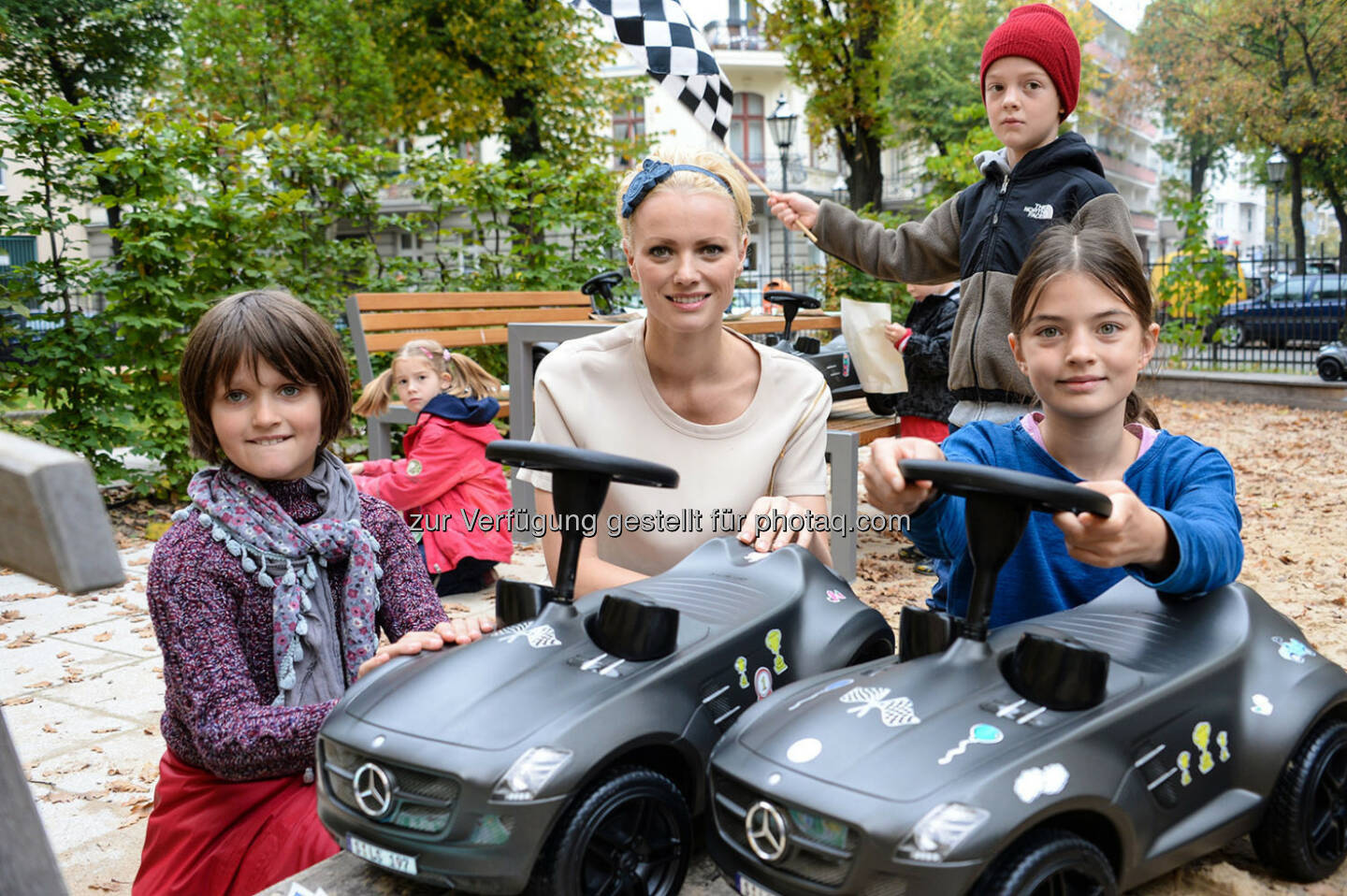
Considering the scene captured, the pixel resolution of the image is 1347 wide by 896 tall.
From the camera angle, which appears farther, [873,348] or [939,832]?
[873,348]

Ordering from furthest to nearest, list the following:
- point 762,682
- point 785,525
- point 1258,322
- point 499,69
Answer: point 499,69 < point 1258,322 < point 785,525 < point 762,682

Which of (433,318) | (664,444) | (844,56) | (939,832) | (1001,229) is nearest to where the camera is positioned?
(939,832)

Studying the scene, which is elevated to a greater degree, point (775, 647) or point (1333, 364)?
point (775, 647)

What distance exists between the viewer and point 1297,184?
865 inches

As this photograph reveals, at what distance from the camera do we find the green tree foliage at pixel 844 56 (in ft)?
44.0

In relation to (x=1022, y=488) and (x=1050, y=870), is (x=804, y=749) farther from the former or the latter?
(x=1022, y=488)

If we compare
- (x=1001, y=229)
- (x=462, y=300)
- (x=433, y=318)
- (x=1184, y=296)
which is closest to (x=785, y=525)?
(x=1001, y=229)

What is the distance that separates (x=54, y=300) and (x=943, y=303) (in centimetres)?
513

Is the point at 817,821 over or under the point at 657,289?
under

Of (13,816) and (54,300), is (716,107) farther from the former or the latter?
(54,300)

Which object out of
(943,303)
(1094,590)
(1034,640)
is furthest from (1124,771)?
(943,303)

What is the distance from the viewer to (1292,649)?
1566 millimetres

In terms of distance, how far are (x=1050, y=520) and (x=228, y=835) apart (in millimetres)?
1536

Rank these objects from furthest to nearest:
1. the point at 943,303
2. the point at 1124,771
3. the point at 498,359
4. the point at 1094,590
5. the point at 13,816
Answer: the point at 498,359 → the point at 943,303 → the point at 1094,590 → the point at 1124,771 → the point at 13,816
